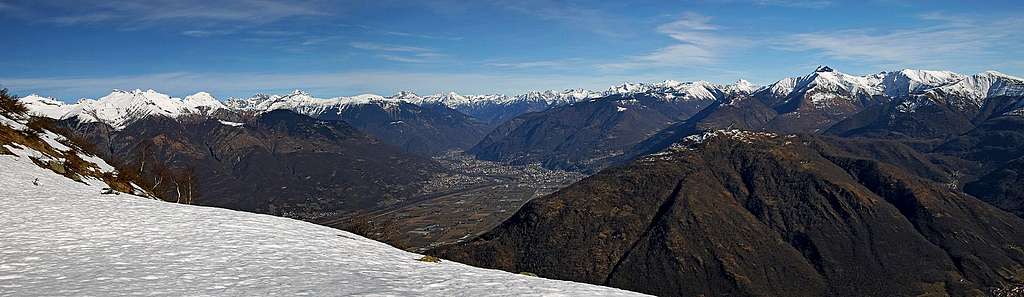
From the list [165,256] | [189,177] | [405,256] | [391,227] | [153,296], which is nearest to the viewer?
[153,296]

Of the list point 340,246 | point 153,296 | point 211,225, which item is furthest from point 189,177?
point 153,296

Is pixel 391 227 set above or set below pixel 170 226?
below

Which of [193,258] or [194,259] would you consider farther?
[193,258]

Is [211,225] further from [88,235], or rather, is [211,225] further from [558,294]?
[558,294]

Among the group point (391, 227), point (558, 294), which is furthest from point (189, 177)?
point (558, 294)

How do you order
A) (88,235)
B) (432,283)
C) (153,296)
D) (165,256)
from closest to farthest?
(153,296) < (432,283) < (165,256) < (88,235)

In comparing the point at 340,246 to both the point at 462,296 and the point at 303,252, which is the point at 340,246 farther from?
the point at 462,296

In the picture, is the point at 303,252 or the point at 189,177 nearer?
the point at 303,252
